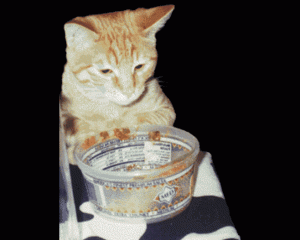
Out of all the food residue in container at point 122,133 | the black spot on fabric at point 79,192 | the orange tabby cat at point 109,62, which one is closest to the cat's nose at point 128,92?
the orange tabby cat at point 109,62

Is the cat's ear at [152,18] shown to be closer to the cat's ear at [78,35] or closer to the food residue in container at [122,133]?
the cat's ear at [78,35]

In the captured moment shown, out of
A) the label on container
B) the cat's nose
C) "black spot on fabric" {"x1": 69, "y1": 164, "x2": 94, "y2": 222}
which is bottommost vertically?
"black spot on fabric" {"x1": 69, "y1": 164, "x2": 94, "y2": 222}

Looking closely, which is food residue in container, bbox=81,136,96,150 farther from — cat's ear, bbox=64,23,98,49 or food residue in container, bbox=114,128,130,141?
cat's ear, bbox=64,23,98,49

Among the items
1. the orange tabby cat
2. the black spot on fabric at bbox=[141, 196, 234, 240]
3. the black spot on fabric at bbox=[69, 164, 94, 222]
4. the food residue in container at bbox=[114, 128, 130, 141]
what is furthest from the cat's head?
the black spot on fabric at bbox=[141, 196, 234, 240]

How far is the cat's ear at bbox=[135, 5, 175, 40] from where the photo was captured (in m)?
1.03

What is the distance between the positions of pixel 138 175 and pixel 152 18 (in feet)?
1.84

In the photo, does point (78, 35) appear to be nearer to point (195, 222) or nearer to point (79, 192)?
point (79, 192)

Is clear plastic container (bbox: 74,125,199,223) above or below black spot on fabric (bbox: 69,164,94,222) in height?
above

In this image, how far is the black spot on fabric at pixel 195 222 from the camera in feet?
2.88

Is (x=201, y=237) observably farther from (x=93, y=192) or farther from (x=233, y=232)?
(x=93, y=192)

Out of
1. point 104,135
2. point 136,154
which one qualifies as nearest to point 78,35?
point 104,135

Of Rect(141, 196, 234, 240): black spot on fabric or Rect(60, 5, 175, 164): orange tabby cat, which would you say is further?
Rect(60, 5, 175, 164): orange tabby cat

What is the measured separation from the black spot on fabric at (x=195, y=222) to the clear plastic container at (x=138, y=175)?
0.9 inches

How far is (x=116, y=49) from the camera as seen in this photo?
1033mm
